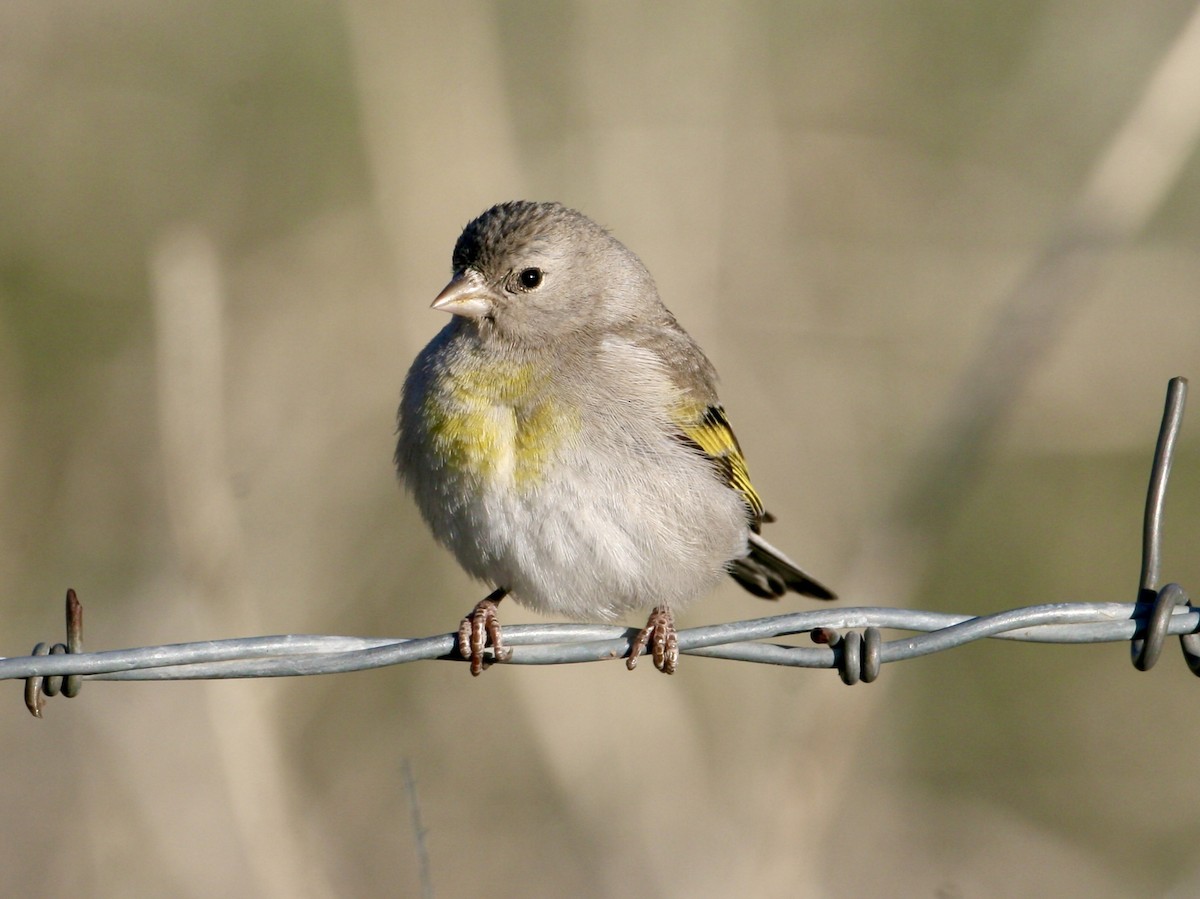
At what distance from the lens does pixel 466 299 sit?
17.2 feet

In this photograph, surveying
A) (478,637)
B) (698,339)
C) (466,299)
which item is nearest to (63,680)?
(478,637)

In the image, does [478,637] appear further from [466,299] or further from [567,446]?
[466,299]

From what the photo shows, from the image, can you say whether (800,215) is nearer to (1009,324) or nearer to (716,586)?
(1009,324)

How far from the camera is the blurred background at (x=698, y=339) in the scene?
20.8 feet

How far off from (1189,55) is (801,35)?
309cm

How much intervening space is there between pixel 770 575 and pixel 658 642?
5.12ft

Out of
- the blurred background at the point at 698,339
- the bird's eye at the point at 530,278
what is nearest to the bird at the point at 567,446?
the bird's eye at the point at 530,278

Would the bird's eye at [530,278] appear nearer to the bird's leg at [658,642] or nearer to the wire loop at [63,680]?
the bird's leg at [658,642]

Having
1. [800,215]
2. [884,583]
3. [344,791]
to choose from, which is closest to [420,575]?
[344,791]

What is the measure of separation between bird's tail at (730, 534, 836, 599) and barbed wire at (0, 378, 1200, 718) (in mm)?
1997

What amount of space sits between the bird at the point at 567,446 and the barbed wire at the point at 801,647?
2.10 feet

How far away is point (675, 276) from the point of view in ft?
24.6

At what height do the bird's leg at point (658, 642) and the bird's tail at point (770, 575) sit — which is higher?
the bird's tail at point (770, 575)

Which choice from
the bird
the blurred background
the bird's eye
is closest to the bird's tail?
the bird
